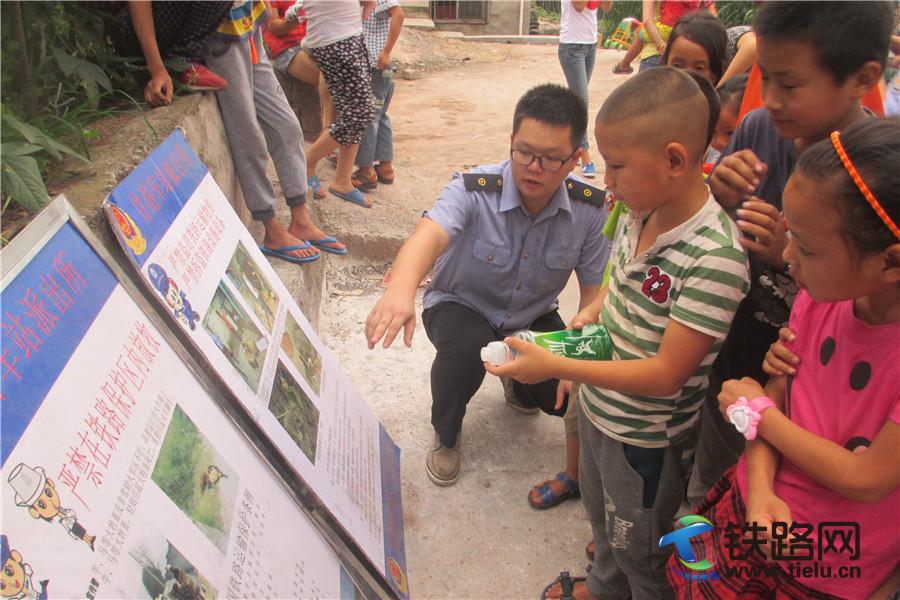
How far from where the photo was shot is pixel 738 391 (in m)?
1.16

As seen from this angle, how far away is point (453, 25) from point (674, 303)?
14.2 m

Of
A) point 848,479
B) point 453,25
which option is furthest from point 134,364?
point 453,25

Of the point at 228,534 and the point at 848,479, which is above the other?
the point at 848,479

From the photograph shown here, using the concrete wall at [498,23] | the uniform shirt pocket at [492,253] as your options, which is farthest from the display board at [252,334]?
the concrete wall at [498,23]

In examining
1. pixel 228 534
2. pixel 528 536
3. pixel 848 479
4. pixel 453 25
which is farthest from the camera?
pixel 453 25

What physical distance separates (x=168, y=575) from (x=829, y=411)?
1093 mm

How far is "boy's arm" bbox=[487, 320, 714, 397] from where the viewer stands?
1252 mm

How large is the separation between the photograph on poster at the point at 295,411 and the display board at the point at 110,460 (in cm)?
16

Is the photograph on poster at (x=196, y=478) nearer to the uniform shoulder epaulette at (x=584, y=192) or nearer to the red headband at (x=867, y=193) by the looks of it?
the red headband at (x=867, y=193)

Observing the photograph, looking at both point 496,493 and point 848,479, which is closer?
point 848,479

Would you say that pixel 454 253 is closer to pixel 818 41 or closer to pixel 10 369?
pixel 818 41

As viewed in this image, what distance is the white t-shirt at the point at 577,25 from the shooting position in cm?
475

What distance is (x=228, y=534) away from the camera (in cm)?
107

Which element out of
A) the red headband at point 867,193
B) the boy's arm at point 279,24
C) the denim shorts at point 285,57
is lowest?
the denim shorts at point 285,57
